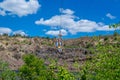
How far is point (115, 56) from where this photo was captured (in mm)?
18078

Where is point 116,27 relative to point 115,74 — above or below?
above

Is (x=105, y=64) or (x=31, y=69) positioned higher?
(x=105, y=64)

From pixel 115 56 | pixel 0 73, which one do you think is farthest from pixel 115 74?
pixel 0 73

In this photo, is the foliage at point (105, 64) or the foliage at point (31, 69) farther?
the foliage at point (31, 69)

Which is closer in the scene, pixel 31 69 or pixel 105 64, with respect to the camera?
pixel 105 64

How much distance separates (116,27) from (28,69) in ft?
117

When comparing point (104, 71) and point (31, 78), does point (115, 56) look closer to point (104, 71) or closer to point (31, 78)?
point (104, 71)

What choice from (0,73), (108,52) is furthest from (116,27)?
(0,73)

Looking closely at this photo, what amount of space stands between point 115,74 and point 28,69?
119 feet

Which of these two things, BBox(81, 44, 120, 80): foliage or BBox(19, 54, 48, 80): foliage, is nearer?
BBox(81, 44, 120, 80): foliage

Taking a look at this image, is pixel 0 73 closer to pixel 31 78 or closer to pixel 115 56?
pixel 31 78

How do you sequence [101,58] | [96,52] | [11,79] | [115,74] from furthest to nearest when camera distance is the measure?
[11,79], [96,52], [101,58], [115,74]

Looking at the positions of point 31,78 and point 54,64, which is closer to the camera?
point 54,64

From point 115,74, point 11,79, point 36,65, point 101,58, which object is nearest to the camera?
point 115,74
